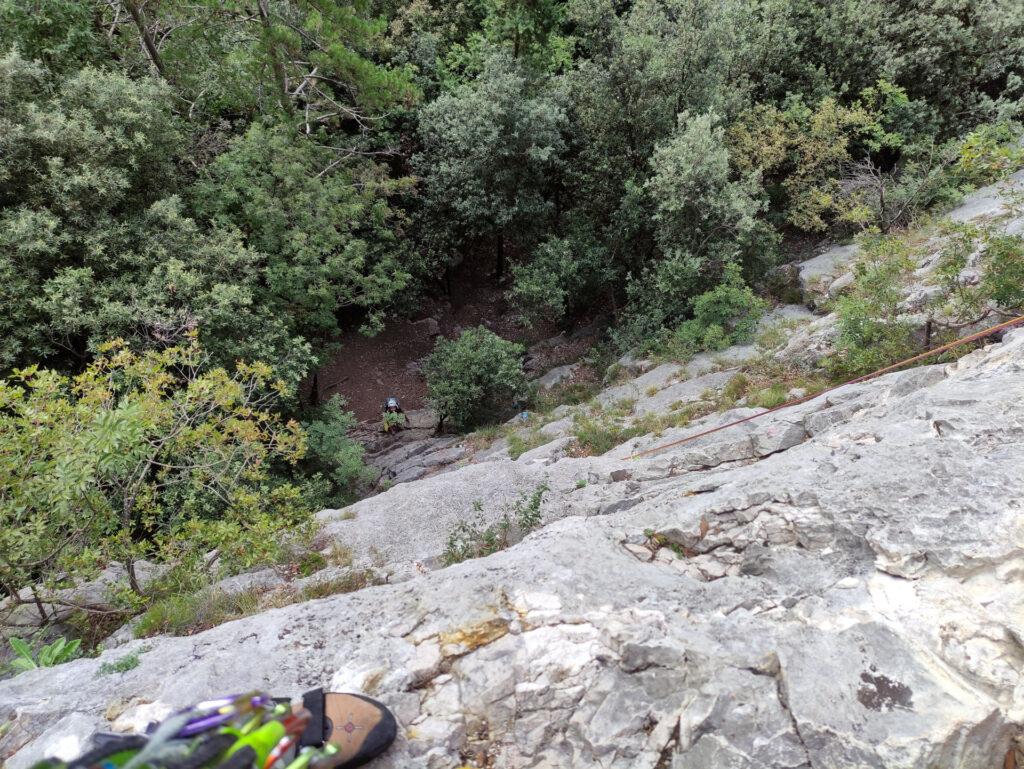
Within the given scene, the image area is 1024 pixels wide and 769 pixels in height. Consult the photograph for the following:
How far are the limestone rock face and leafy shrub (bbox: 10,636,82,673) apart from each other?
1.60 feet

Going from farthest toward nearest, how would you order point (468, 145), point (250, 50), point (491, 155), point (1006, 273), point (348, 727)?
point (491, 155) < point (468, 145) < point (250, 50) < point (1006, 273) < point (348, 727)

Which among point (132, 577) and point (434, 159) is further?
point (434, 159)

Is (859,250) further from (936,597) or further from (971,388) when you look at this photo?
(936,597)

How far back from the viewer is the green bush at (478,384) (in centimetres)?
1575

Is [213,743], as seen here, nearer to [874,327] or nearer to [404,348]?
[874,327]

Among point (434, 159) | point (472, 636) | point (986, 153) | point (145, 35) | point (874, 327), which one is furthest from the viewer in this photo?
point (434, 159)

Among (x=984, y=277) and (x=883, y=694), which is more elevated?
→ (x=984, y=277)

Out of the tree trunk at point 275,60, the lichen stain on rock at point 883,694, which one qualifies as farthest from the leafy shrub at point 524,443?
the tree trunk at point 275,60

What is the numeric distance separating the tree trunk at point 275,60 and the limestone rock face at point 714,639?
50.3 feet

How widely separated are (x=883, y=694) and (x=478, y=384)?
13.2 metres

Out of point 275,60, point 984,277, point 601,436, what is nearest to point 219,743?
point 601,436

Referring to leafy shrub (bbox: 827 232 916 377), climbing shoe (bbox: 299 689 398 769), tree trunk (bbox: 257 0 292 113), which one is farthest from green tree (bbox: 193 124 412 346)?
leafy shrub (bbox: 827 232 916 377)

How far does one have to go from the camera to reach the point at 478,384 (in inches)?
629

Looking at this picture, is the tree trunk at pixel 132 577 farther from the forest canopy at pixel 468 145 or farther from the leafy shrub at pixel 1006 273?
the leafy shrub at pixel 1006 273
